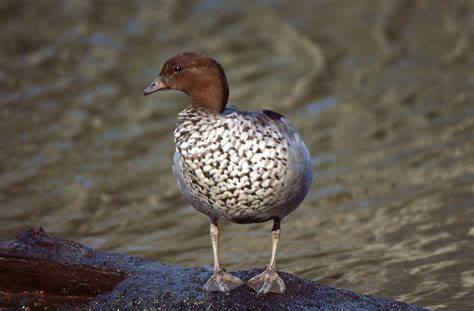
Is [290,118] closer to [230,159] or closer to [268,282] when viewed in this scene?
[268,282]

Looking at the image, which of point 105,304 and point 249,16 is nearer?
point 105,304

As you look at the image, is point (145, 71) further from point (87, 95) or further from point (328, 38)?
point (328, 38)

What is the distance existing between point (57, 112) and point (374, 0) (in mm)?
6228

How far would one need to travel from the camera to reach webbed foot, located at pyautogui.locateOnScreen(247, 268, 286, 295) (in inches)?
239

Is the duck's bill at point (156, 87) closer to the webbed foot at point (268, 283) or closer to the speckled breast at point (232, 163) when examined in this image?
the speckled breast at point (232, 163)

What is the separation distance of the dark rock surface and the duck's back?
477 millimetres

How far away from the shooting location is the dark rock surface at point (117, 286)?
6066mm

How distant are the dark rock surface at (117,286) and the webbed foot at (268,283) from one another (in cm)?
4

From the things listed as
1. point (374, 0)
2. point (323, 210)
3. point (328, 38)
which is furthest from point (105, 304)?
point (374, 0)

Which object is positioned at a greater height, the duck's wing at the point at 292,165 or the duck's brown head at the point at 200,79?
the duck's brown head at the point at 200,79

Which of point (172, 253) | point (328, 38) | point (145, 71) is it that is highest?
point (328, 38)

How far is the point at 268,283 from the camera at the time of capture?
20.0 ft

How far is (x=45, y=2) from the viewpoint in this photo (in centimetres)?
1764

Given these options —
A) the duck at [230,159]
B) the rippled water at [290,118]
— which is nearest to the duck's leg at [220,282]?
the duck at [230,159]
